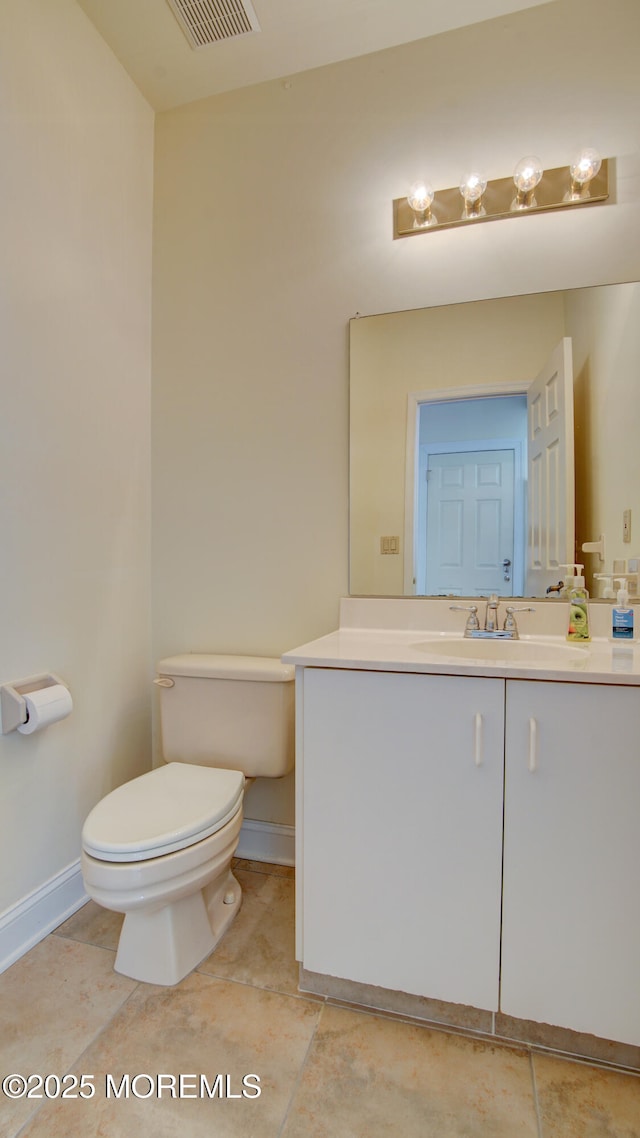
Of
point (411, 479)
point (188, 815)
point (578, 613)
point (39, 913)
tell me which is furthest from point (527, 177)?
point (39, 913)

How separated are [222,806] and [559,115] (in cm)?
211

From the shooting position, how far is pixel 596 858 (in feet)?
3.25

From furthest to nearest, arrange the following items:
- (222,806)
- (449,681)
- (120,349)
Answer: (120,349)
(222,806)
(449,681)

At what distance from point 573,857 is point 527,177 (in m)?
1.74

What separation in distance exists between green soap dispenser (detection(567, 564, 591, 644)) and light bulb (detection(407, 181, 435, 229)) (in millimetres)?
1166

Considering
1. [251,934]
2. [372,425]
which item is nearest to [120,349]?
[372,425]

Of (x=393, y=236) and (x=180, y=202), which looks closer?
(x=393, y=236)

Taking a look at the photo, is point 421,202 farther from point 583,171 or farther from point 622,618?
point 622,618

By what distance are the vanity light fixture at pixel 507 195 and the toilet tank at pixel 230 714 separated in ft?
4.70

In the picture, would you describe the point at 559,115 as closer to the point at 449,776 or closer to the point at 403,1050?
the point at 449,776

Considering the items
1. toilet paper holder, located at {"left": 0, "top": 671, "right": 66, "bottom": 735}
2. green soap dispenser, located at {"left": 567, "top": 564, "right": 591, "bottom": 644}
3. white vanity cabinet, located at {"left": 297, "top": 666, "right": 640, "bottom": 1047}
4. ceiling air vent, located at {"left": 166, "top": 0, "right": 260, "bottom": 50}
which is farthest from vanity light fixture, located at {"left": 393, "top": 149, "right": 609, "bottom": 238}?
toilet paper holder, located at {"left": 0, "top": 671, "right": 66, "bottom": 735}

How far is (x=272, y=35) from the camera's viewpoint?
63.3 inches

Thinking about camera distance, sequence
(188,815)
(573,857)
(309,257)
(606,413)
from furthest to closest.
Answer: (309,257), (606,413), (188,815), (573,857)

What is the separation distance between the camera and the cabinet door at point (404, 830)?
105cm
